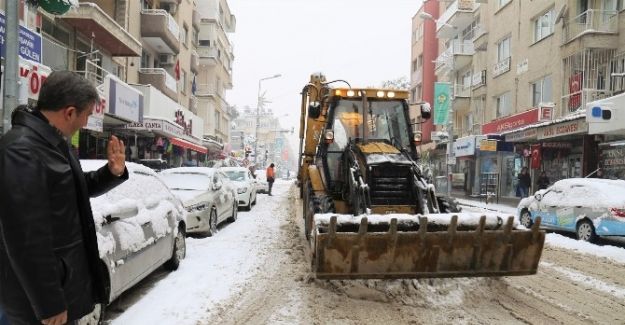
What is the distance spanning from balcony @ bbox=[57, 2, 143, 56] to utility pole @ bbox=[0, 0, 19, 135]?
8.38 metres

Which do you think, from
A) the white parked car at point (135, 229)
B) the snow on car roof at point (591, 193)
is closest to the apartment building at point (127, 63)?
the white parked car at point (135, 229)

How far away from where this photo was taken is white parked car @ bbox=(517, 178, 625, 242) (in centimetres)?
1138

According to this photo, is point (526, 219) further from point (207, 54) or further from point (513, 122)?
point (207, 54)

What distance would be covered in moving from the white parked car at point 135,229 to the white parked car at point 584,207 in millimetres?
7528

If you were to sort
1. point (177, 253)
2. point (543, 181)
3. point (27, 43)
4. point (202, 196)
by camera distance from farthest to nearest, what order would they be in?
point (543, 181) < point (202, 196) < point (27, 43) < point (177, 253)

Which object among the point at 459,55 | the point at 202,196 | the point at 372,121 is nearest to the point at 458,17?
the point at 459,55

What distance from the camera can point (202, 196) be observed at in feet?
36.5

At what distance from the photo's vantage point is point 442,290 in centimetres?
662

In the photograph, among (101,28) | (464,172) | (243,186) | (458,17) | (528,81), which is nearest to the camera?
(101,28)

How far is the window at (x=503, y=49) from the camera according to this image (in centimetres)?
2761

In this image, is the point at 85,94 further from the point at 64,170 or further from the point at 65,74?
the point at 64,170

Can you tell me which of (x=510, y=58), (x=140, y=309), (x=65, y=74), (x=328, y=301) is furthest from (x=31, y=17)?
(x=510, y=58)

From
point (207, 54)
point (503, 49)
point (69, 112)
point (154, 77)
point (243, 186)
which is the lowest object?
point (243, 186)

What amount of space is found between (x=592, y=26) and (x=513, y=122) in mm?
5620
